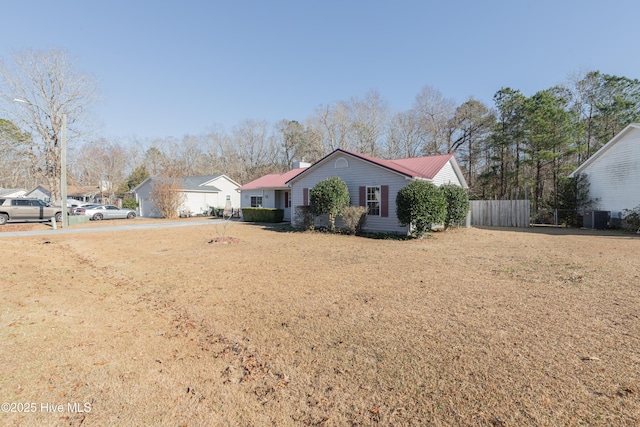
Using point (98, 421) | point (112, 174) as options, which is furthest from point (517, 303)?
point (112, 174)

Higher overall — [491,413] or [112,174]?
[112,174]

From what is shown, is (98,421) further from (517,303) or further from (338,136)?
(338,136)

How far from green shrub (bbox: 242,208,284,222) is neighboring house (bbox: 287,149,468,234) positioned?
4.61 m

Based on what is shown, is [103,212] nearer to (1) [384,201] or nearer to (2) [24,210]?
(2) [24,210]

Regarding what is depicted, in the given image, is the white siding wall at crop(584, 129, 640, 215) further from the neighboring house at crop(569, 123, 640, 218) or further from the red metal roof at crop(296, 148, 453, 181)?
the red metal roof at crop(296, 148, 453, 181)

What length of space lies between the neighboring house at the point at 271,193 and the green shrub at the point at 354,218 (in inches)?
347

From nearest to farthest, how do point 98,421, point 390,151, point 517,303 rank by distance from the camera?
point 98,421 < point 517,303 < point 390,151

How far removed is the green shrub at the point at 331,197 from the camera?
1505cm

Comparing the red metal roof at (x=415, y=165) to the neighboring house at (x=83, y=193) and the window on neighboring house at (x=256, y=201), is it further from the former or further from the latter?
the neighboring house at (x=83, y=193)

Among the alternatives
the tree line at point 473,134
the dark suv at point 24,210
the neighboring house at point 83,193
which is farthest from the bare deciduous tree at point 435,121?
the neighboring house at point 83,193

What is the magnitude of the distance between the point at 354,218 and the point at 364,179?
2.39 metres

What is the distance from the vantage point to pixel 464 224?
18766mm

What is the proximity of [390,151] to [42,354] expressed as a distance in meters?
35.6

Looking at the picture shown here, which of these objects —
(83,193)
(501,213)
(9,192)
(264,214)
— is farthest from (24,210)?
(83,193)
